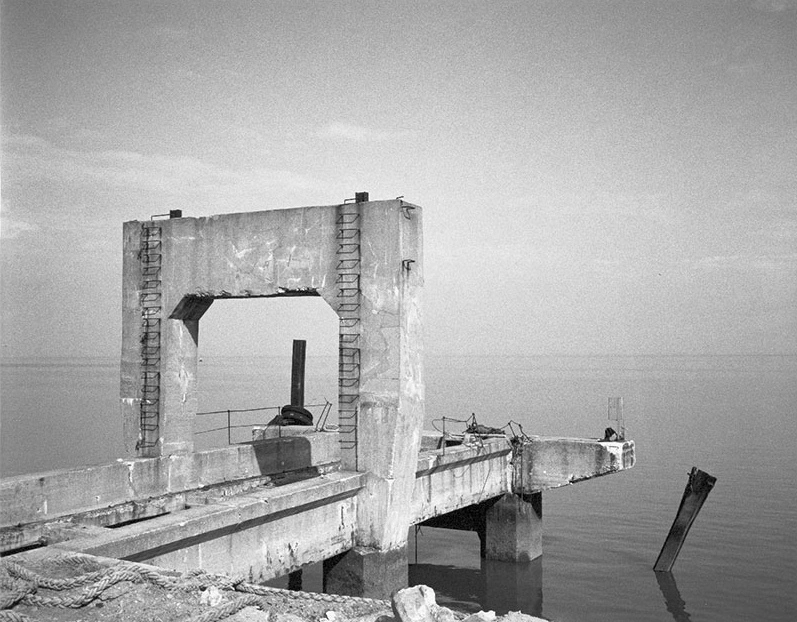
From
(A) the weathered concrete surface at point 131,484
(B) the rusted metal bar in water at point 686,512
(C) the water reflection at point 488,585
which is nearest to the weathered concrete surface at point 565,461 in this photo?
(B) the rusted metal bar in water at point 686,512

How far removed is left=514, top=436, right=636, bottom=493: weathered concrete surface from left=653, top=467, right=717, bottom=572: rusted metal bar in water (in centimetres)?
133

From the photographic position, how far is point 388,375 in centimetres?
1356

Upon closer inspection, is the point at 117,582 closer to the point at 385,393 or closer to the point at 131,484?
the point at 385,393

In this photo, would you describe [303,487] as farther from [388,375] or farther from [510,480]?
[510,480]

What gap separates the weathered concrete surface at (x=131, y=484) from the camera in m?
12.5

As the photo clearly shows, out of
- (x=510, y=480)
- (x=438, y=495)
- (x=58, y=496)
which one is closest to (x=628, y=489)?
(x=510, y=480)

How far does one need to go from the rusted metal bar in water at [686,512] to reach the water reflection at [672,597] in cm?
31

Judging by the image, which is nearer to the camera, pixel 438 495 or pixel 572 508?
pixel 438 495

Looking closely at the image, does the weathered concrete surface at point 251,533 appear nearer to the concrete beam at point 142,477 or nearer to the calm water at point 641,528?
the concrete beam at point 142,477

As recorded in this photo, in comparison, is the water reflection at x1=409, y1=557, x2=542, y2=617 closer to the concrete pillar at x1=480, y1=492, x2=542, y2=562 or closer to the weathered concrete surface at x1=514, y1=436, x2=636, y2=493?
the concrete pillar at x1=480, y1=492, x2=542, y2=562

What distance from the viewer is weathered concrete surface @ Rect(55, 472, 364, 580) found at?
9.68 m

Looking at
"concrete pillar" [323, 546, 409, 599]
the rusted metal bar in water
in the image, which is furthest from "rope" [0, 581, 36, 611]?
the rusted metal bar in water

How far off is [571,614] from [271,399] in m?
58.9

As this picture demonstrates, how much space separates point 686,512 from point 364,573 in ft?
28.0
